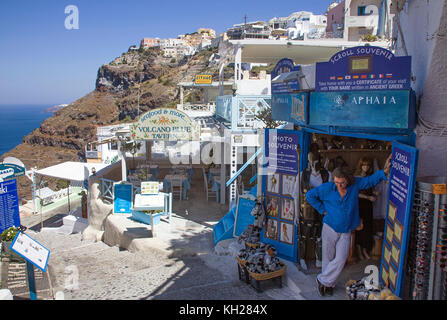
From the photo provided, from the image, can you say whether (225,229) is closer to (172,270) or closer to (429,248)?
(172,270)

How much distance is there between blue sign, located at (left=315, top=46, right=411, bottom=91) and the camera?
419 centimetres

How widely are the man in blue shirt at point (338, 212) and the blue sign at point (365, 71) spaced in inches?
37.2

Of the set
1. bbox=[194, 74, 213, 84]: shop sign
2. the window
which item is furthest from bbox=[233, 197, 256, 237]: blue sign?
the window

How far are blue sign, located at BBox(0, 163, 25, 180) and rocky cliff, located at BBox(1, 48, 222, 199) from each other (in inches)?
2367

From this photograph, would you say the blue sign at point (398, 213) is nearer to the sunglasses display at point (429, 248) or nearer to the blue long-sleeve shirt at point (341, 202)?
the sunglasses display at point (429, 248)

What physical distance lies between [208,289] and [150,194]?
14.0ft

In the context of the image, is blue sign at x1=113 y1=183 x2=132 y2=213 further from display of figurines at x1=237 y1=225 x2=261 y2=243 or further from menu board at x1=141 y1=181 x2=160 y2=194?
display of figurines at x1=237 y1=225 x2=261 y2=243

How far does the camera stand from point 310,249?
235 inches

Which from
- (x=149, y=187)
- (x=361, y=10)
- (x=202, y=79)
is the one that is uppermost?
(x=361, y=10)

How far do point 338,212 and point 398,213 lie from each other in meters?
0.75

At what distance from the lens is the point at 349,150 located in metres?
6.12

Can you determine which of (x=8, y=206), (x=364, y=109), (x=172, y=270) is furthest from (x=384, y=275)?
(x=8, y=206)
